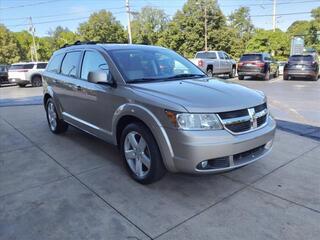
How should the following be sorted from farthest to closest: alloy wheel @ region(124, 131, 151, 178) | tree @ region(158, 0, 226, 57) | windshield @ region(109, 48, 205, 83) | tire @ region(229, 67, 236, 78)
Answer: tree @ region(158, 0, 226, 57) → tire @ region(229, 67, 236, 78) → windshield @ region(109, 48, 205, 83) → alloy wheel @ region(124, 131, 151, 178)

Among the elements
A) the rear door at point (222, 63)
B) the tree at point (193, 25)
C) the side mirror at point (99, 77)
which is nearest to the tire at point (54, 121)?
the side mirror at point (99, 77)

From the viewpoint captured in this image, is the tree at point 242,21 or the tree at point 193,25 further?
the tree at point 242,21

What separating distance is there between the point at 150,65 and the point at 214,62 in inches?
573

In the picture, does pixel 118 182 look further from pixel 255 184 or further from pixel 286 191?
pixel 286 191

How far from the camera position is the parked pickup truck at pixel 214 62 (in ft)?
56.7

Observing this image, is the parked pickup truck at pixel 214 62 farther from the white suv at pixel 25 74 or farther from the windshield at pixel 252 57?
the white suv at pixel 25 74

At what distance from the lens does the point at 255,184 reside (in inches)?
143

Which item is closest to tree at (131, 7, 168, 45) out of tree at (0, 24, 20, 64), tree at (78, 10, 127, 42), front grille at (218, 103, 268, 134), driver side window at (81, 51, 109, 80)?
tree at (78, 10, 127, 42)

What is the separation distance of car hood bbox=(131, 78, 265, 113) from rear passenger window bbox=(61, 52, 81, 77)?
→ 1.64 m

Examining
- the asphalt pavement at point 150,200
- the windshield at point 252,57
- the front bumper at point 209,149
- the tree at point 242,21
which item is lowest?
the asphalt pavement at point 150,200

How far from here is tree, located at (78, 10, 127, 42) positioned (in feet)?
172

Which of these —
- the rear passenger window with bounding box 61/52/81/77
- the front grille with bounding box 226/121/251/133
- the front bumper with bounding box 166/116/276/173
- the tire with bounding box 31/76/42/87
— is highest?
the rear passenger window with bounding box 61/52/81/77

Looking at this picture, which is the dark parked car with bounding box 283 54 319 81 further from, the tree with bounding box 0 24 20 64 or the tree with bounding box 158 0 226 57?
the tree with bounding box 0 24 20 64

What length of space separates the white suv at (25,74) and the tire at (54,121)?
1396 cm
